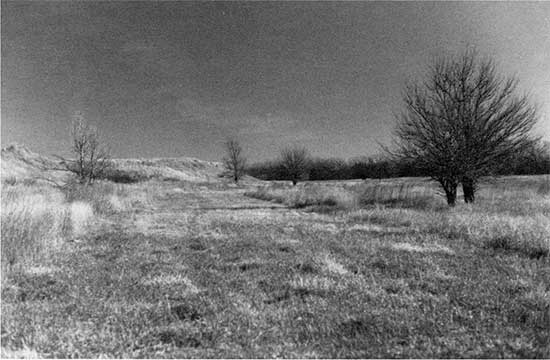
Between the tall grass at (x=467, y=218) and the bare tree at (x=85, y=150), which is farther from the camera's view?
the bare tree at (x=85, y=150)

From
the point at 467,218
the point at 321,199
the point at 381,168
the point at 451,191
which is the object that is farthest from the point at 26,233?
the point at 381,168

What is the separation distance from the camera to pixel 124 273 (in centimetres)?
557

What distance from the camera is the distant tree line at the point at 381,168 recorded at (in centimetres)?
1598

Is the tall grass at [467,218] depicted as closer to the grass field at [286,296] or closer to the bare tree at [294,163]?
the grass field at [286,296]

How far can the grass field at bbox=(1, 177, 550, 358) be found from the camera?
318cm

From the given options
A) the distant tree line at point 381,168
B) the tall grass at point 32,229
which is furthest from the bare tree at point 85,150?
the distant tree line at point 381,168

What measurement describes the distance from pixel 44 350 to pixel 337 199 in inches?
709

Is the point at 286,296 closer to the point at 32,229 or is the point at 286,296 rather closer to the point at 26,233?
the point at 26,233

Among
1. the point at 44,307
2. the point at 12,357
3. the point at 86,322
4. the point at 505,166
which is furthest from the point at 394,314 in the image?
the point at 505,166

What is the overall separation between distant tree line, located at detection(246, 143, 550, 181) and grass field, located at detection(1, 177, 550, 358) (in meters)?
8.74

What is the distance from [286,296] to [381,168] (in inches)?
3654

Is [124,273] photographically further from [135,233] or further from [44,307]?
[135,233]

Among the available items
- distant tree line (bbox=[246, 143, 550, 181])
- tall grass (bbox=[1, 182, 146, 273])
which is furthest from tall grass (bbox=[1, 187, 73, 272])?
distant tree line (bbox=[246, 143, 550, 181])

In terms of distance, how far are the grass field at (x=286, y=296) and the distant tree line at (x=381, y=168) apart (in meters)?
8.74
